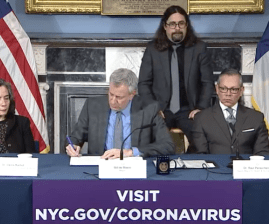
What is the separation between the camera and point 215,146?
12.1ft

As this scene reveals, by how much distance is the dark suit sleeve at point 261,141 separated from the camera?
3607 millimetres

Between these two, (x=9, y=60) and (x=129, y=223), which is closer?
(x=129, y=223)

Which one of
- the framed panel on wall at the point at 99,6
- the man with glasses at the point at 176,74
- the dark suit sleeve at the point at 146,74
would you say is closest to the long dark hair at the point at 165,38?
the man with glasses at the point at 176,74

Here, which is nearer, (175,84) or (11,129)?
(11,129)

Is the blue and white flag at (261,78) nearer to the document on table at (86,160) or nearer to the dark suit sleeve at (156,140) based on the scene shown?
the dark suit sleeve at (156,140)

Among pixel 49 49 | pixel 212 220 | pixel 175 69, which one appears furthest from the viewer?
pixel 49 49

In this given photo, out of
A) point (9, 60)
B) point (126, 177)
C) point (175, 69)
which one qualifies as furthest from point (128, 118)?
point (9, 60)

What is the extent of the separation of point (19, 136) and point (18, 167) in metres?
1.18

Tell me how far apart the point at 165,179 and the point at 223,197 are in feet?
0.95

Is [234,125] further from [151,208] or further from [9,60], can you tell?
[9,60]

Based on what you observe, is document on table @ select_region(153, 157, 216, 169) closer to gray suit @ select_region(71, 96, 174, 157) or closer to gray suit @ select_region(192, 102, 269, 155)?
gray suit @ select_region(71, 96, 174, 157)

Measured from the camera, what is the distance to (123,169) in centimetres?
267

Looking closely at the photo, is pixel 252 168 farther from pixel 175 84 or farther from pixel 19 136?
pixel 175 84

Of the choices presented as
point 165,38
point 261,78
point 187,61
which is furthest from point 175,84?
point 261,78
